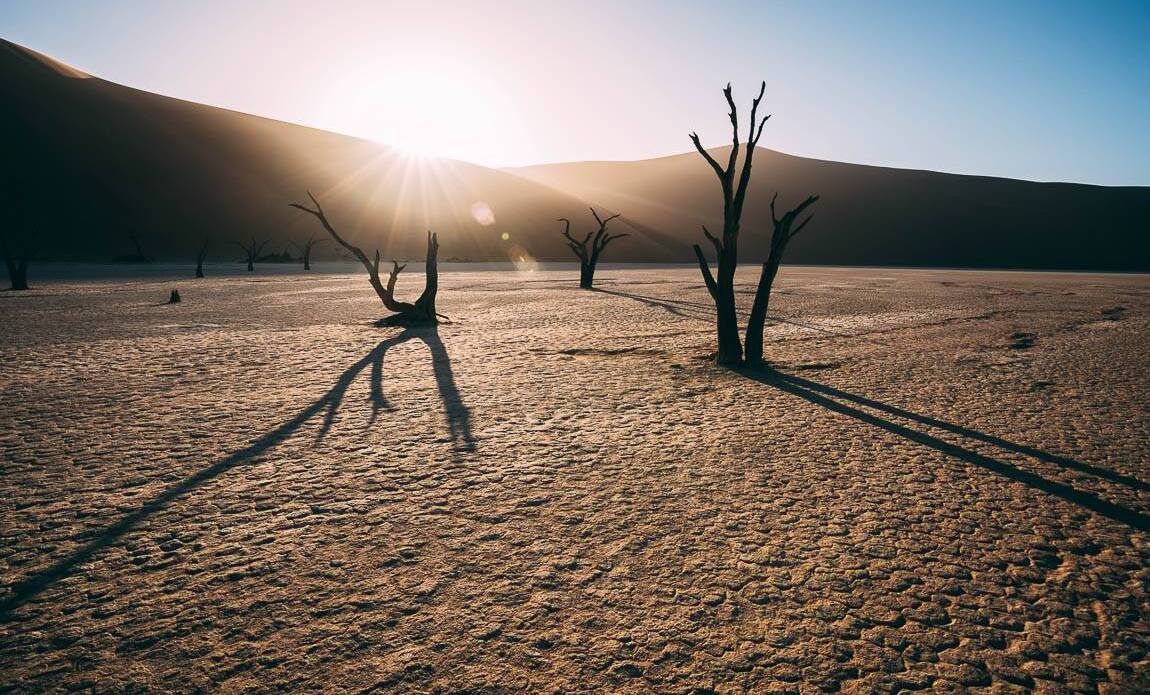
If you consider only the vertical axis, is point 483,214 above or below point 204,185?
below

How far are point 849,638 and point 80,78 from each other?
92.7 metres

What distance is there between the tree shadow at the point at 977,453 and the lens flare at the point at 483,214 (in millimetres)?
58856

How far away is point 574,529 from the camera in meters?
2.92

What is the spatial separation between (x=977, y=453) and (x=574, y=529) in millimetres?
2928

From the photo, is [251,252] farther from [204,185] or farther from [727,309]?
[204,185]

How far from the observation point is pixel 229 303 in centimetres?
1406

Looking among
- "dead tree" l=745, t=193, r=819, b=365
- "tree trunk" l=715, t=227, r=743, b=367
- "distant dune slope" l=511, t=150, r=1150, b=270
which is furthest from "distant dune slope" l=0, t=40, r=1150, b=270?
"dead tree" l=745, t=193, r=819, b=365

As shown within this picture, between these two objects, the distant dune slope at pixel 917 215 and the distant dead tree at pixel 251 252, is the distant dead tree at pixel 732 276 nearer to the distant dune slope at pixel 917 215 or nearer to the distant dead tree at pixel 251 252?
the distant dead tree at pixel 251 252

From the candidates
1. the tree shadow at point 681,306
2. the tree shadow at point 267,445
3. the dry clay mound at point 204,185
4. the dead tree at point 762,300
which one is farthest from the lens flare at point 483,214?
the dead tree at point 762,300

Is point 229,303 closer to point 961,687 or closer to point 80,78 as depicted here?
point 961,687

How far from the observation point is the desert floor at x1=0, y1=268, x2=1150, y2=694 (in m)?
2.02

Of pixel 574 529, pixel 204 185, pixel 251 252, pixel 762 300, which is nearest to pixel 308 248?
pixel 251 252

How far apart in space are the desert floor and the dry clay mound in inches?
1992

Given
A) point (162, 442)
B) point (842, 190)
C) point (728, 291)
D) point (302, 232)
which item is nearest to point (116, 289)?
point (162, 442)
